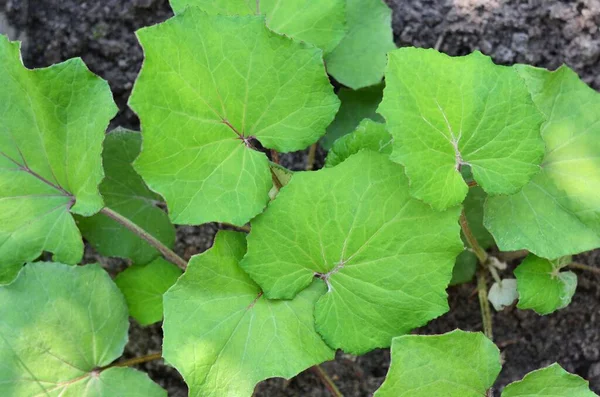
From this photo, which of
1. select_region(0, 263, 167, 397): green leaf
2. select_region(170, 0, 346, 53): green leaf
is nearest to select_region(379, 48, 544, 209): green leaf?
select_region(170, 0, 346, 53): green leaf

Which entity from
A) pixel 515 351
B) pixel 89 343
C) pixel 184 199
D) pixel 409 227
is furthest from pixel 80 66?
pixel 515 351

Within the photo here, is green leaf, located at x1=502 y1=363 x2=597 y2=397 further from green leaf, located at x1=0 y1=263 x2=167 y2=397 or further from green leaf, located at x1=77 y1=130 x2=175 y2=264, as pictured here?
green leaf, located at x1=77 y1=130 x2=175 y2=264

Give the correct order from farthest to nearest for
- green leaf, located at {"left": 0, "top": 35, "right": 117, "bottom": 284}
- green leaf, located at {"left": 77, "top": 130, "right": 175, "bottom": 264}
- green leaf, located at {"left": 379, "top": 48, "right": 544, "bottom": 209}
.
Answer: green leaf, located at {"left": 77, "top": 130, "right": 175, "bottom": 264}, green leaf, located at {"left": 0, "top": 35, "right": 117, "bottom": 284}, green leaf, located at {"left": 379, "top": 48, "right": 544, "bottom": 209}

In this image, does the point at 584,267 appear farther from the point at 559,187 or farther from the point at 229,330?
the point at 229,330

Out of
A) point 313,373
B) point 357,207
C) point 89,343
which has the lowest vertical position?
point 313,373

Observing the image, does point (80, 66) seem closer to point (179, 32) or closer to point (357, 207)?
point (179, 32)

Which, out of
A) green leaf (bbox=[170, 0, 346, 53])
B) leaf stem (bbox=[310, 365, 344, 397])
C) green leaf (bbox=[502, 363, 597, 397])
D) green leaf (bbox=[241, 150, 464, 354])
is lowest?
leaf stem (bbox=[310, 365, 344, 397])
